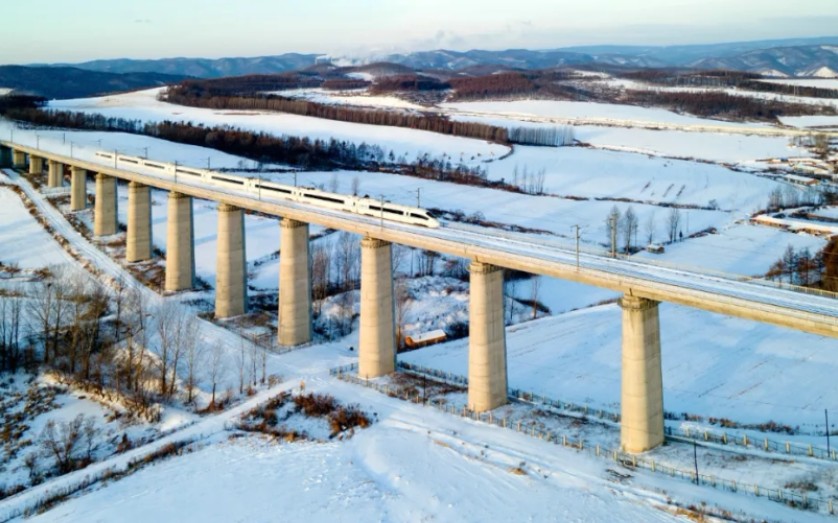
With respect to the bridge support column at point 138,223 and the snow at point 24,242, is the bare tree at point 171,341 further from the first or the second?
the snow at point 24,242

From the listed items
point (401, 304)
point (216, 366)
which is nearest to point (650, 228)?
point (401, 304)

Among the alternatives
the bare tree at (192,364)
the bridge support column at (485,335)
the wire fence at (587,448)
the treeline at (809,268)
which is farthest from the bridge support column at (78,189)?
the treeline at (809,268)

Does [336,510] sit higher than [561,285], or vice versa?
[561,285]

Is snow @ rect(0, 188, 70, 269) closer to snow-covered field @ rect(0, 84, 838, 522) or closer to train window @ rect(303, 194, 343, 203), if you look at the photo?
snow-covered field @ rect(0, 84, 838, 522)

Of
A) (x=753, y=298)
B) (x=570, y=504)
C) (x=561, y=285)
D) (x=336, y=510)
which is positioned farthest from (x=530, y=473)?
(x=561, y=285)

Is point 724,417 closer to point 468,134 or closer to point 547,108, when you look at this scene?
point 468,134

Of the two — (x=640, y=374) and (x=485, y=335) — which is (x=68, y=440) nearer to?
(x=485, y=335)
